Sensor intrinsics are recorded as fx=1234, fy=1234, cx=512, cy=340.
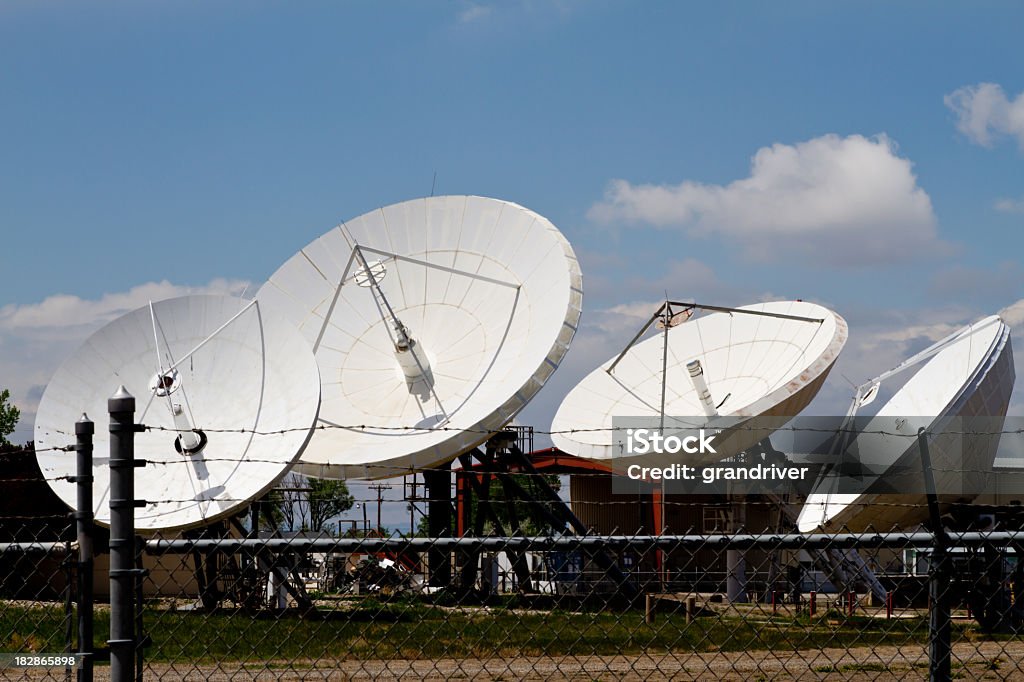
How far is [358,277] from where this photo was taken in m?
32.3

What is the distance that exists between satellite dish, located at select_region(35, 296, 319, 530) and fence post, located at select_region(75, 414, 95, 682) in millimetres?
19733

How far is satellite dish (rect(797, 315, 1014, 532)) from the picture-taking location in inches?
1045

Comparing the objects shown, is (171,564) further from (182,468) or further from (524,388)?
(524,388)

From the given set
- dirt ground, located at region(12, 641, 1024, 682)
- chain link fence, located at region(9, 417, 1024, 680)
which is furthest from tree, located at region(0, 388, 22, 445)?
dirt ground, located at region(12, 641, 1024, 682)

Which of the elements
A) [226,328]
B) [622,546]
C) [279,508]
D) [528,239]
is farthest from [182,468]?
[622,546]

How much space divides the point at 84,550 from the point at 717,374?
32686mm

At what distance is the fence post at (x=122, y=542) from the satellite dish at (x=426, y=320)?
21.6 metres

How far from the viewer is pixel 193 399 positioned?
1091 inches

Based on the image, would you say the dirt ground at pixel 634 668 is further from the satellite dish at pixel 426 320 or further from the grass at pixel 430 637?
the satellite dish at pixel 426 320

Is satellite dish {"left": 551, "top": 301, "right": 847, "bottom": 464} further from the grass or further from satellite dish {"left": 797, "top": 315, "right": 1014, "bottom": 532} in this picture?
the grass

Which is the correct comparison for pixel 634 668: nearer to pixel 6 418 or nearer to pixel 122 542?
pixel 122 542

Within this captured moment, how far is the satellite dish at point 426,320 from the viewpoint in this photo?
94.8 feet

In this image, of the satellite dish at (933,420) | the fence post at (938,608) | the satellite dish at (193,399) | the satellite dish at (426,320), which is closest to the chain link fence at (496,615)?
the fence post at (938,608)

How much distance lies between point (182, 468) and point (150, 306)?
3.96 metres
